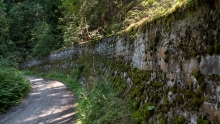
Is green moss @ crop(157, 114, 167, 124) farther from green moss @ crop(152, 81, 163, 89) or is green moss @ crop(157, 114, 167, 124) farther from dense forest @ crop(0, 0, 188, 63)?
dense forest @ crop(0, 0, 188, 63)

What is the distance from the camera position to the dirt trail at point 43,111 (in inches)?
262

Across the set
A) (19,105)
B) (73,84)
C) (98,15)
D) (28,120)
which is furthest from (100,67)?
(98,15)

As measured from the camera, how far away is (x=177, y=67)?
3.54 meters

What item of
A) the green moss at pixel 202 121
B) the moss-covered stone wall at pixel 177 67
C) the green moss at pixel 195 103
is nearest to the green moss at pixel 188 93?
the moss-covered stone wall at pixel 177 67

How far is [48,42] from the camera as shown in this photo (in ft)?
76.6

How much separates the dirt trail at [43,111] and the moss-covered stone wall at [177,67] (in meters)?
2.15

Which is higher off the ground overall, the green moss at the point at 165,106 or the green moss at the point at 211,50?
the green moss at the point at 211,50

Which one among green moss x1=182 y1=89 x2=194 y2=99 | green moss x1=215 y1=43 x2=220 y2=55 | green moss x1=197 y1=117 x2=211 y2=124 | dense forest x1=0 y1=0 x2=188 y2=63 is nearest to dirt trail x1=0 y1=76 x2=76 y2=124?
dense forest x1=0 y1=0 x2=188 y2=63

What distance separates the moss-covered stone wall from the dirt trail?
2.15 metres

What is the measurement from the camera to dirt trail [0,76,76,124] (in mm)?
6645

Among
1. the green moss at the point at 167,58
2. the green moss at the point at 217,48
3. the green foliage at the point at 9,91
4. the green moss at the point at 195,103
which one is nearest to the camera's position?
the green moss at the point at 217,48

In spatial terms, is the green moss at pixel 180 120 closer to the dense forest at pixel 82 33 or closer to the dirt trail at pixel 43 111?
the dense forest at pixel 82 33

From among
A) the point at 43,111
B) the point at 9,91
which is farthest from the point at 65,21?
the point at 43,111

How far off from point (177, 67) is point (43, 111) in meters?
5.66
